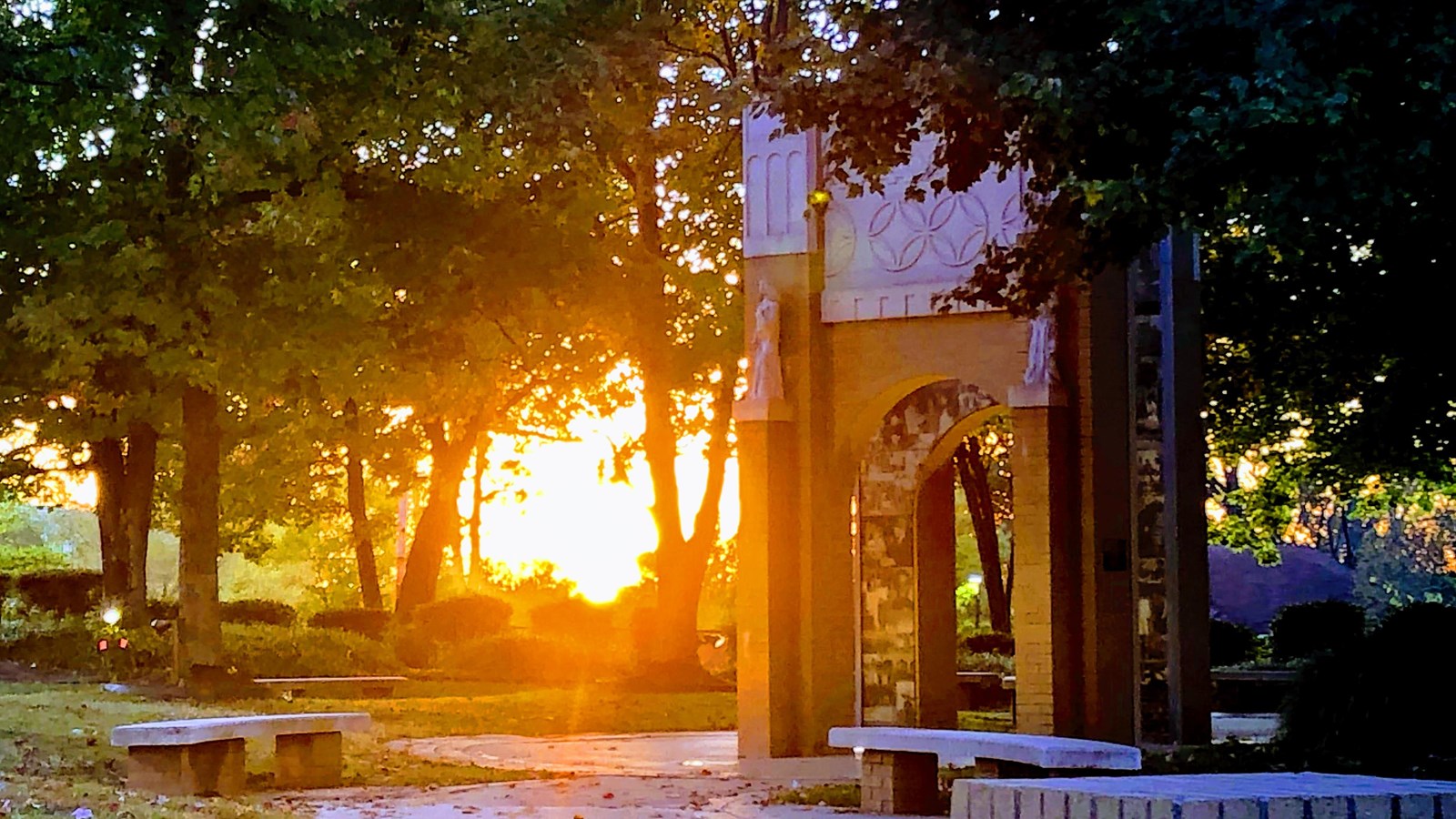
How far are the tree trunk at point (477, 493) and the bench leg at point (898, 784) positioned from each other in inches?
1241

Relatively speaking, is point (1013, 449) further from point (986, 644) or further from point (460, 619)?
point (460, 619)

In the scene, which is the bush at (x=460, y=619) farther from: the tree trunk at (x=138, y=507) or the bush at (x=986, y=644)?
the bush at (x=986, y=644)

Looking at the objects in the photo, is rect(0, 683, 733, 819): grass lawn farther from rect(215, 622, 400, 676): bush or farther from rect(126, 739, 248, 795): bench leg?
rect(215, 622, 400, 676): bush

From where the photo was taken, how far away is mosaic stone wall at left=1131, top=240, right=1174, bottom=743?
54.3ft

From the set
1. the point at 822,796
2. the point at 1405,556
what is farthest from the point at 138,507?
the point at 1405,556

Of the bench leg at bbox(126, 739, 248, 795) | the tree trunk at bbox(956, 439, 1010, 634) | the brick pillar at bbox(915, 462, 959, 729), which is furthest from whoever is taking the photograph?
the tree trunk at bbox(956, 439, 1010, 634)

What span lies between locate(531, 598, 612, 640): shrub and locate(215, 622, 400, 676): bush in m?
5.82

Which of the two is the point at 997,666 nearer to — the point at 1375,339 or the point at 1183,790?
the point at 1375,339

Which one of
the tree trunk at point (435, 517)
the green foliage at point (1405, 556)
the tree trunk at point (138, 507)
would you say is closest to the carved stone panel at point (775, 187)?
the tree trunk at point (138, 507)

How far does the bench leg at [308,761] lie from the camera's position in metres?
13.8

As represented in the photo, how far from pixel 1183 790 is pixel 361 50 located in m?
14.4

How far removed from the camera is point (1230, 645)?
3059 centimetres

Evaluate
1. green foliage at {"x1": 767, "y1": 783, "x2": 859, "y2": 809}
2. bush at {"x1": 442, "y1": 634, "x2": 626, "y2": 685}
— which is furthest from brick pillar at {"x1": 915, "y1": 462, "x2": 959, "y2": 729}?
bush at {"x1": 442, "y1": 634, "x2": 626, "y2": 685}

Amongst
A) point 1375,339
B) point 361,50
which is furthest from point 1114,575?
point 361,50
